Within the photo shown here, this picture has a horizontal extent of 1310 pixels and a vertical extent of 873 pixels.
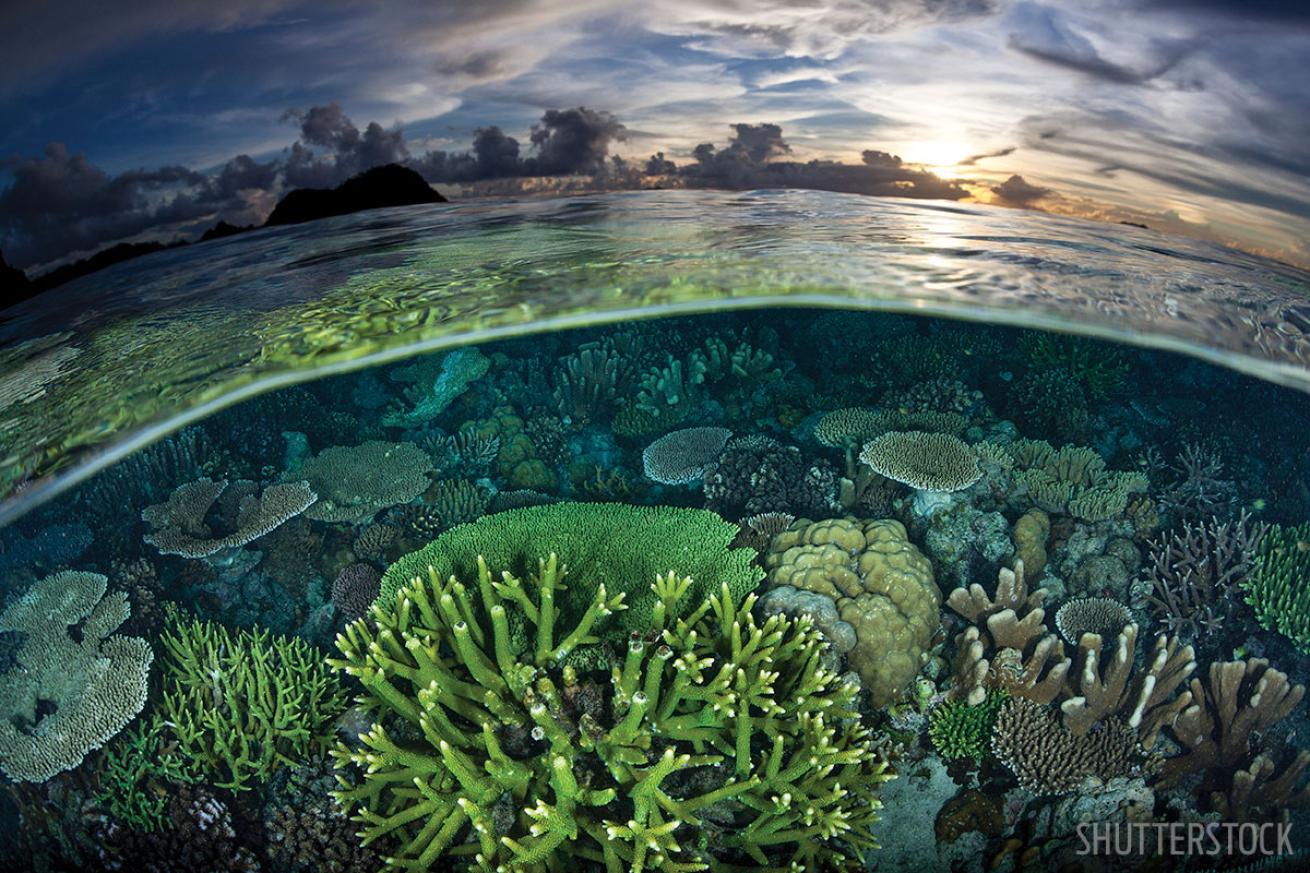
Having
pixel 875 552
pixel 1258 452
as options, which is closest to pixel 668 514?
pixel 875 552

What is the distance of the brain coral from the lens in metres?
5.16

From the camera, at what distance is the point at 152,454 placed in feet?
25.2

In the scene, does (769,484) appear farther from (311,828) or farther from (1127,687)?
(311,828)

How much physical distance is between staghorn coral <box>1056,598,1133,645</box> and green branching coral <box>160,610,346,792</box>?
6216 mm

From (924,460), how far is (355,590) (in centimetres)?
560

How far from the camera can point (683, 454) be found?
7906mm

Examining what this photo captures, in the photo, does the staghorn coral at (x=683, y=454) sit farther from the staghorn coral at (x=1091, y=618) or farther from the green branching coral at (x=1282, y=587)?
the green branching coral at (x=1282, y=587)

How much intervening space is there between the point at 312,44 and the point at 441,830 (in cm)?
653

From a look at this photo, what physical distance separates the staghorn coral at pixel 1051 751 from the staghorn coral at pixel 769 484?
96.9 inches

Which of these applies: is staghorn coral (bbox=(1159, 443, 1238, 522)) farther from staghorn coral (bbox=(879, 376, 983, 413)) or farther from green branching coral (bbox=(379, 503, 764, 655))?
green branching coral (bbox=(379, 503, 764, 655))

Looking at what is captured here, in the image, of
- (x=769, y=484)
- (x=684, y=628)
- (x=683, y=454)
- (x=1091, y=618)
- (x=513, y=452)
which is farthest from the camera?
(x=513, y=452)

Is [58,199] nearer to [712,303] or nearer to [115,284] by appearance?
[115,284]

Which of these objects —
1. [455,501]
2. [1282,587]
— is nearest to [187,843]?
[455,501]

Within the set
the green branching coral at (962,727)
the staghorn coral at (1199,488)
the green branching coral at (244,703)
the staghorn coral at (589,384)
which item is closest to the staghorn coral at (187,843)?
the green branching coral at (244,703)
